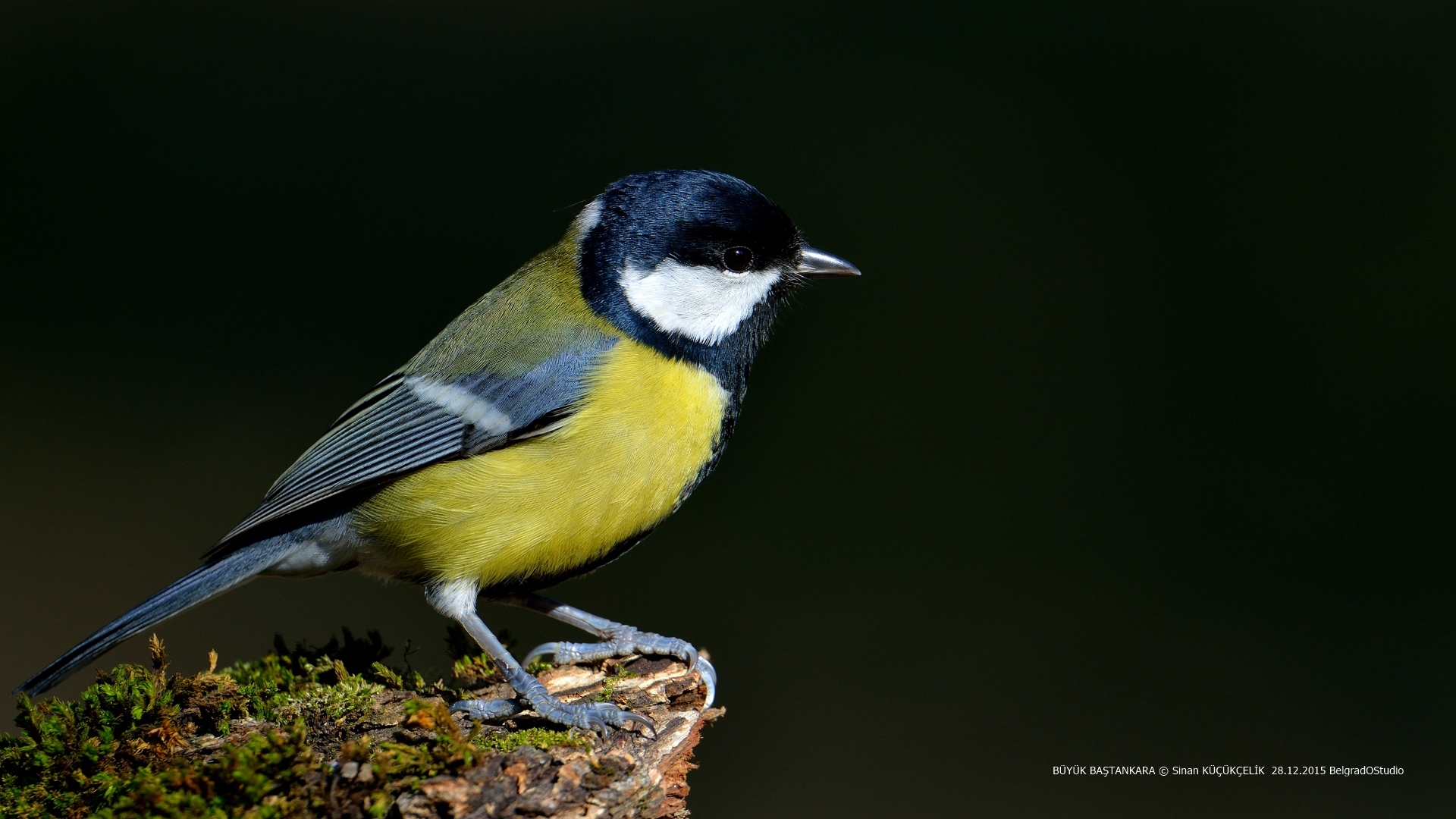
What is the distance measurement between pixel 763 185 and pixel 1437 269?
9.19ft

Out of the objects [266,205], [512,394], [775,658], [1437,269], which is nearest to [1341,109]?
[1437,269]

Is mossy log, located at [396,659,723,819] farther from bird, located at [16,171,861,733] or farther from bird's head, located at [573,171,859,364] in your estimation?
bird's head, located at [573,171,859,364]

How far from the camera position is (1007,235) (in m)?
4.63

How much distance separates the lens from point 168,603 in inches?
77.4

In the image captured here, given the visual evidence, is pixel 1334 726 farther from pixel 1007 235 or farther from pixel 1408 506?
pixel 1007 235

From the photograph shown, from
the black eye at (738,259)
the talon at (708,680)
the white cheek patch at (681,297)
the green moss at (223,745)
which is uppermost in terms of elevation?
the black eye at (738,259)

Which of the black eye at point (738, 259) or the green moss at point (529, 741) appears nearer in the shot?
the green moss at point (529, 741)

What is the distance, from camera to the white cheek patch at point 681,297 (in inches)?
84.2

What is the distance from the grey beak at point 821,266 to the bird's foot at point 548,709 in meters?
1.06

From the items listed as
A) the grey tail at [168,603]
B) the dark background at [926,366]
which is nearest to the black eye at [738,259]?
the grey tail at [168,603]

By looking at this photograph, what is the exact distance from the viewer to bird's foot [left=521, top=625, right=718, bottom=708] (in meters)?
2.17

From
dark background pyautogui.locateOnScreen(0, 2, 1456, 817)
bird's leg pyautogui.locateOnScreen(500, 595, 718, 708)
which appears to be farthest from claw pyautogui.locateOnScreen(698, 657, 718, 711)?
dark background pyautogui.locateOnScreen(0, 2, 1456, 817)

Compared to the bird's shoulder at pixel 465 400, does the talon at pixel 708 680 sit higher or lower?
lower

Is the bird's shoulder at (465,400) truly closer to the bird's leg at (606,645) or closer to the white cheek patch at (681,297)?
the white cheek patch at (681,297)
